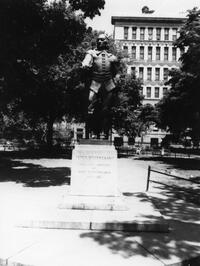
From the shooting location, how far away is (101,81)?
9.58 meters

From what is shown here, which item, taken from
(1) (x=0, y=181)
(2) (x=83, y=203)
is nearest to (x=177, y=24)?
(1) (x=0, y=181)

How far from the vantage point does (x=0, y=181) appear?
597 inches

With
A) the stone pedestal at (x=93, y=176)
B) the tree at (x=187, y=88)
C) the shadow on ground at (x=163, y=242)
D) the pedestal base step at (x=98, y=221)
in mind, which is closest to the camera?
the shadow on ground at (x=163, y=242)

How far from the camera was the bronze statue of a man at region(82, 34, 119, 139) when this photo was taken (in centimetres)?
952

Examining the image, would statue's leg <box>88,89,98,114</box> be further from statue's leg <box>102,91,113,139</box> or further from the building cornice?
the building cornice

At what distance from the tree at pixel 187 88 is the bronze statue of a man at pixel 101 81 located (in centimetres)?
1380

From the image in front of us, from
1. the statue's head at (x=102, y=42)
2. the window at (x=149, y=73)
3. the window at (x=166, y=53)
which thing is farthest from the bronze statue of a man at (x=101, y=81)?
the window at (x=166, y=53)

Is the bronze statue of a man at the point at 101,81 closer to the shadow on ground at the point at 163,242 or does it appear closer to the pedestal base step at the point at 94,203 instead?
the pedestal base step at the point at 94,203

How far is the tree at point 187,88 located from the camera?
2320 centimetres

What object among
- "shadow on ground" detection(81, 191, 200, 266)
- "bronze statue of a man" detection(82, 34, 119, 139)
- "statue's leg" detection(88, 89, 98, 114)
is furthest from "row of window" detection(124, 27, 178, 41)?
"shadow on ground" detection(81, 191, 200, 266)

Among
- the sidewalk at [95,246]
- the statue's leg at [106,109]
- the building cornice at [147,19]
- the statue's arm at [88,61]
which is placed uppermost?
the building cornice at [147,19]

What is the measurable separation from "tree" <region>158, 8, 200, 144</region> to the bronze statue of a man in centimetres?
1380

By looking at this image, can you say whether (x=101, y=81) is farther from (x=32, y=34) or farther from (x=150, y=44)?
(x=150, y=44)

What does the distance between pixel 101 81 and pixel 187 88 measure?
18.7 m
